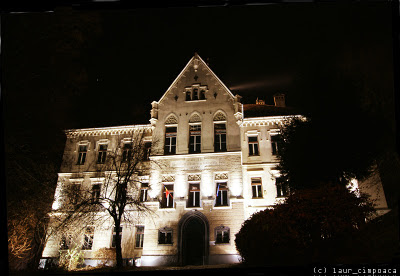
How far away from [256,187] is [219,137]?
5945 mm

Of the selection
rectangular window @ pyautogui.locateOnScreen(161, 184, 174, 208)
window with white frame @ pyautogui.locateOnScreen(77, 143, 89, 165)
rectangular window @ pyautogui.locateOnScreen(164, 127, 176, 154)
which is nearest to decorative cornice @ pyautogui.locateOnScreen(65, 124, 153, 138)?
window with white frame @ pyautogui.locateOnScreen(77, 143, 89, 165)

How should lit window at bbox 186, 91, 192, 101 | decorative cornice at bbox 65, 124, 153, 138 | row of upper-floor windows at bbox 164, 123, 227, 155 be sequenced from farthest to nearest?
decorative cornice at bbox 65, 124, 153, 138 < lit window at bbox 186, 91, 192, 101 < row of upper-floor windows at bbox 164, 123, 227, 155

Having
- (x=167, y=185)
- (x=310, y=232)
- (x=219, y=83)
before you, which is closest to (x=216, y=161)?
(x=167, y=185)

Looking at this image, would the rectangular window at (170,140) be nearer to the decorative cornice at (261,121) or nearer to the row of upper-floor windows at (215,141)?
the row of upper-floor windows at (215,141)

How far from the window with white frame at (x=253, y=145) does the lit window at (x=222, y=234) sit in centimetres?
793

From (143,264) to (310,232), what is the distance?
14.9 metres

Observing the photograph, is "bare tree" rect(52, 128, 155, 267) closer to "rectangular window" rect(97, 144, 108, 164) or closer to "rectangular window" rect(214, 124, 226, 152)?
"rectangular window" rect(97, 144, 108, 164)

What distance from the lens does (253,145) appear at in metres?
27.3

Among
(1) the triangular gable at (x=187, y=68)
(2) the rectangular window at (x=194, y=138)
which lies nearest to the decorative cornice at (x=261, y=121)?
(1) the triangular gable at (x=187, y=68)

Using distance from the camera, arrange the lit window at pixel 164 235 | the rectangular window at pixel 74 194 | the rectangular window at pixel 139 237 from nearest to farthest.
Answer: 1. the lit window at pixel 164 235
2. the rectangular window at pixel 74 194
3. the rectangular window at pixel 139 237

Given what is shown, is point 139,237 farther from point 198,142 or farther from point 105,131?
point 105,131

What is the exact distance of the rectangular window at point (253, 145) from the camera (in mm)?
27041

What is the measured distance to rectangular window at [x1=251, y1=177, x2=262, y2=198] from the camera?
2533cm

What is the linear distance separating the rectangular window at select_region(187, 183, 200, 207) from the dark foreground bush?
10.4 metres
